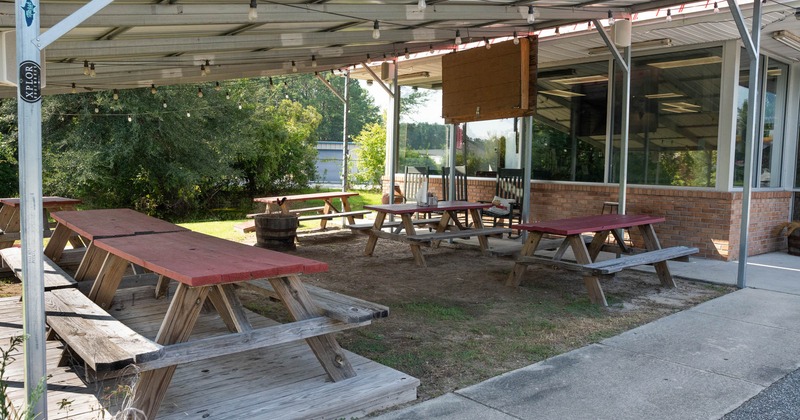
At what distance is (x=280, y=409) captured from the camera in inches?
116

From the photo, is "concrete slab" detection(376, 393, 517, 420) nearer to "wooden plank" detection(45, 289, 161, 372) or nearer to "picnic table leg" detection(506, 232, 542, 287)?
"wooden plank" detection(45, 289, 161, 372)

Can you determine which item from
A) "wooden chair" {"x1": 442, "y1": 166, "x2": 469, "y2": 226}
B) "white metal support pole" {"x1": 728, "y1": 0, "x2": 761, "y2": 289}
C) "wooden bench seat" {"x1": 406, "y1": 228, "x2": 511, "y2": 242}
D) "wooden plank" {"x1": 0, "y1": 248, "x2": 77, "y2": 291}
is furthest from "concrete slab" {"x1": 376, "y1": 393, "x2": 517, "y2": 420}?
"wooden chair" {"x1": 442, "y1": 166, "x2": 469, "y2": 226}

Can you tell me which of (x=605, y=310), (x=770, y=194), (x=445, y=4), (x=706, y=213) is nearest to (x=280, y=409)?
(x=605, y=310)

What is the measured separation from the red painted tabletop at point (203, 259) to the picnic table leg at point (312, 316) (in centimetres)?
12

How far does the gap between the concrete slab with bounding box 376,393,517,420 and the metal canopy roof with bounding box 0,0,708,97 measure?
288 centimetres

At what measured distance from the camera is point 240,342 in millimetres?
2943

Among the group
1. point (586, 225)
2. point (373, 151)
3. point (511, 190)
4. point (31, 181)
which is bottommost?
point (586, 225)

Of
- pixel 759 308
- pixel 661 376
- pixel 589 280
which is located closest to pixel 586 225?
pixel 589 280

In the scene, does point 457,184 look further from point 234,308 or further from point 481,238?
point 234,308

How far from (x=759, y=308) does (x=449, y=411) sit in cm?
379

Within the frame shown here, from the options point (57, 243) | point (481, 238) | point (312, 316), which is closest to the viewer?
point (312, 316)

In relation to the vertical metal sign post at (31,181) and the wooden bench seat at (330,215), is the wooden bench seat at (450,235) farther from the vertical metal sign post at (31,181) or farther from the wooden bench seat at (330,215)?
the vertical metal sign post at (31,181)

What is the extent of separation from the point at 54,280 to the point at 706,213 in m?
7.32

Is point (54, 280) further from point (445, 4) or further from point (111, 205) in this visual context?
point (111, 205)
